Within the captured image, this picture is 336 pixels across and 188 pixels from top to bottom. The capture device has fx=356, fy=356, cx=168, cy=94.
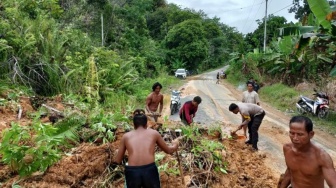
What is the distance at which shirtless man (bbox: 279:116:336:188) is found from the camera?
3.15 metres

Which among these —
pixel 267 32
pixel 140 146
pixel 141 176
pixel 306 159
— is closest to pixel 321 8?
pixel 306 159

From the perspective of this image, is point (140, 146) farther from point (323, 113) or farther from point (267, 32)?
point (267, 32)

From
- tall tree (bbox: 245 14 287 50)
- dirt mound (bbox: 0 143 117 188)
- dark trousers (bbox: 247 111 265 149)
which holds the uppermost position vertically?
tall tree (bbox: 245 14 287 50)

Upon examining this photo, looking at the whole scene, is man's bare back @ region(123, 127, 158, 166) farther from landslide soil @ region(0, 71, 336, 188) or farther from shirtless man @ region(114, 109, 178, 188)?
landslide soil @ region(0, 71, 336, 188)

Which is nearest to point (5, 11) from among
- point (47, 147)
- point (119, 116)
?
point (119, 116)

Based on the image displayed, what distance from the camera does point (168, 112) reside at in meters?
14.5

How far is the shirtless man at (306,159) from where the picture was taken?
315 centimetres

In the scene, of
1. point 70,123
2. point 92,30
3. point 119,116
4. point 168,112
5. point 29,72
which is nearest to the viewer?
point 70,123

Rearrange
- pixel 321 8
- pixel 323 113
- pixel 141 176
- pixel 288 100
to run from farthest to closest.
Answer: pixel 288 100 < pixel 323 113 < pixel 321 8 < pixel 141 176

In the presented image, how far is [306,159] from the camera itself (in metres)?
3.30

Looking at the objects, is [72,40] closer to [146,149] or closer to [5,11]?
[5,11]

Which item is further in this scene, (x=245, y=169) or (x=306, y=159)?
(x=245, y=169)

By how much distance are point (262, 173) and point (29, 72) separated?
717cm

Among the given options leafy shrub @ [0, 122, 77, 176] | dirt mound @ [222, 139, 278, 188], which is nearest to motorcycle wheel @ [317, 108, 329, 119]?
dirt mound @ [222, 139, 278, 188]
